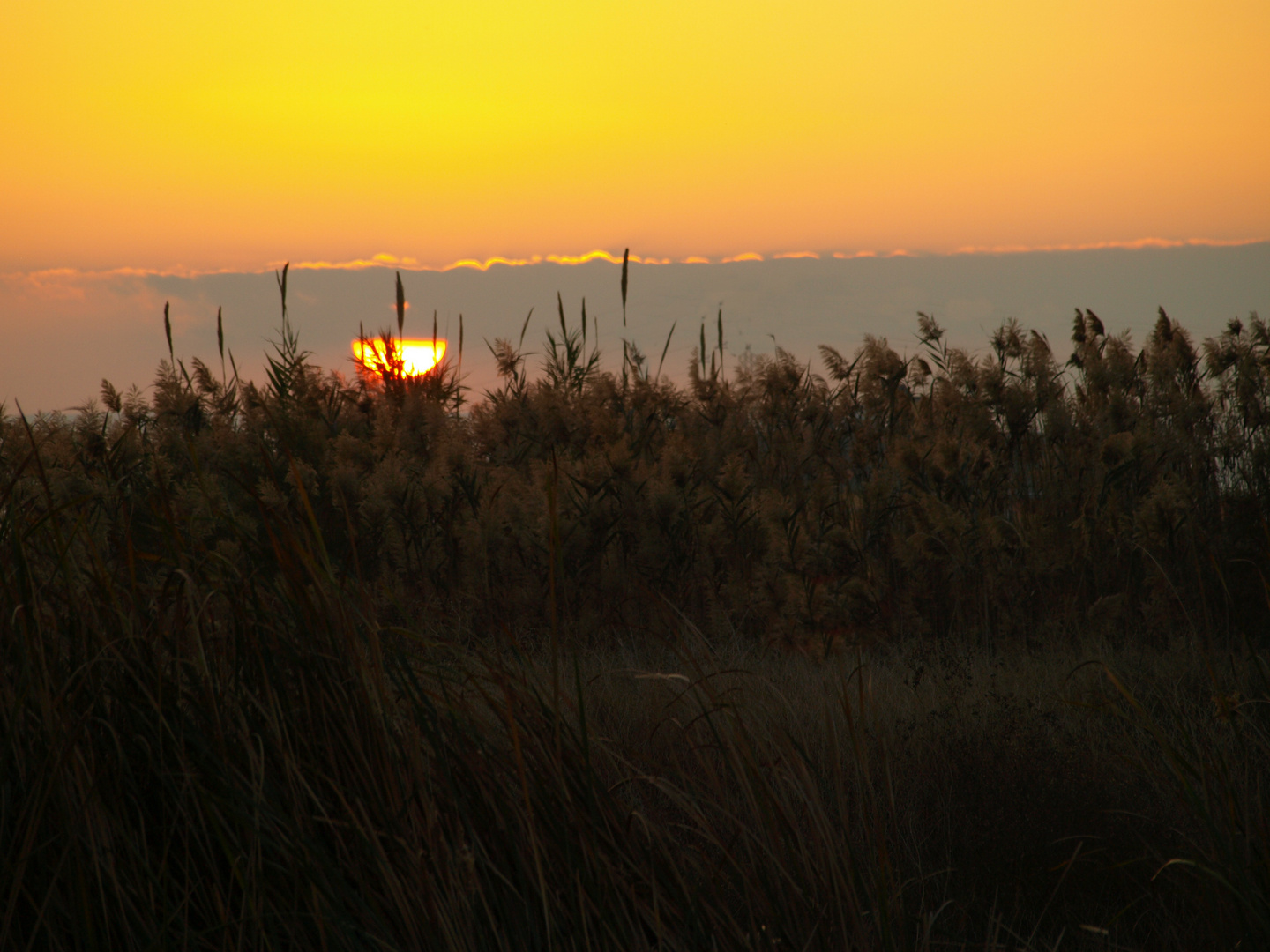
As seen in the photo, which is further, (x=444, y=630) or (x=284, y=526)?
(x=444, y=630)

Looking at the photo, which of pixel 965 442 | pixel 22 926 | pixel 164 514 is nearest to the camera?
pixel 22 926

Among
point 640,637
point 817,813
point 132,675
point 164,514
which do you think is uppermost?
point 164,514

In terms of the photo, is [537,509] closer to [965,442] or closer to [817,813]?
[965,442]

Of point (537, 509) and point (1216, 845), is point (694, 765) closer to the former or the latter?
point (1216, 845)

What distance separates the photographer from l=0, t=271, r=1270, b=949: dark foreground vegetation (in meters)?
1.61

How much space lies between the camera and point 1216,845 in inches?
71.1

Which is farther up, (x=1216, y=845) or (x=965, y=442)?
(x=965, y=442)

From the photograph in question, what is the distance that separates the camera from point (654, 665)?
3.76 m

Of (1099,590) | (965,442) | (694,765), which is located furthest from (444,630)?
(1099,590)

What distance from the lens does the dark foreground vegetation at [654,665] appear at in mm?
→ 1613

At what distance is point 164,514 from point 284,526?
378mm

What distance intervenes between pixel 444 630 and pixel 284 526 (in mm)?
2390

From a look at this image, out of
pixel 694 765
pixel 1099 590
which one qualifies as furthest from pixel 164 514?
pixel 1099 590

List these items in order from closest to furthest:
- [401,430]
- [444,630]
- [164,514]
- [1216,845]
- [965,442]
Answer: [1216,845] → [164,514] → [444,630] → [965,442] → [401,430]
